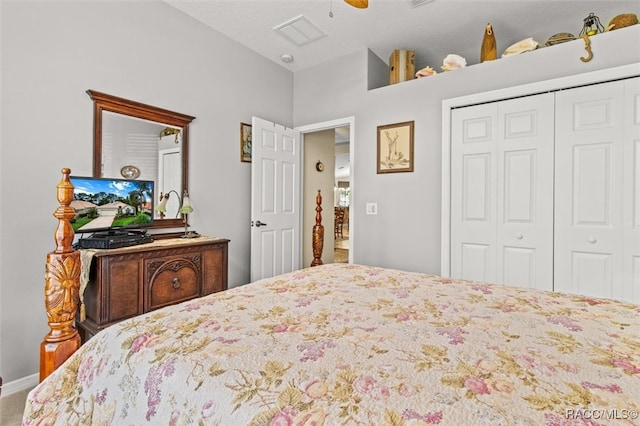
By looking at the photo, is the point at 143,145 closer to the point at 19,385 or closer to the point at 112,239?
the point at 112,239

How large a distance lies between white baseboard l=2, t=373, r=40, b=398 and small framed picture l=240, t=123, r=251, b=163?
91.9 inches

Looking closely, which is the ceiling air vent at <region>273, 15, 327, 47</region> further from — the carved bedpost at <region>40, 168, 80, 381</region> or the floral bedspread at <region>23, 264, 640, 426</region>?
the floral bedspread at <region>23, 264, 640, 426</region>

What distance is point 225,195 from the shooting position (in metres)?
3.19

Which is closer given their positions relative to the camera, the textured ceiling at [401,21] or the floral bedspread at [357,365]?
the floral bedspread at [357,365]

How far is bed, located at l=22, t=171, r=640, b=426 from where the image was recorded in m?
0.61

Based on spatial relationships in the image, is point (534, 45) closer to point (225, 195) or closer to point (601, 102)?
point (601, 102)

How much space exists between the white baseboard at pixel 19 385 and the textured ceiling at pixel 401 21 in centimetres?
296

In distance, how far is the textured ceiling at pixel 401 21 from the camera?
2672 millimetres

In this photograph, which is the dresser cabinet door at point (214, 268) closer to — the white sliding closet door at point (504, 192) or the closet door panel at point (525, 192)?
the white sliding closet door at point (504, 192)

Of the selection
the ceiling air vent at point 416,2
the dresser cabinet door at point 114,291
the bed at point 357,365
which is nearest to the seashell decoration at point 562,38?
the ceiling air vent at point 416,2

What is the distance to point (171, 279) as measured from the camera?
2.24 metres

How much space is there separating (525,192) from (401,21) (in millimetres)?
1899

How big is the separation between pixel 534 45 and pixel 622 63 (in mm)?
610

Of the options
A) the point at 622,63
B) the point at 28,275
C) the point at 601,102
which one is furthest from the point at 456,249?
the point at 28,275
